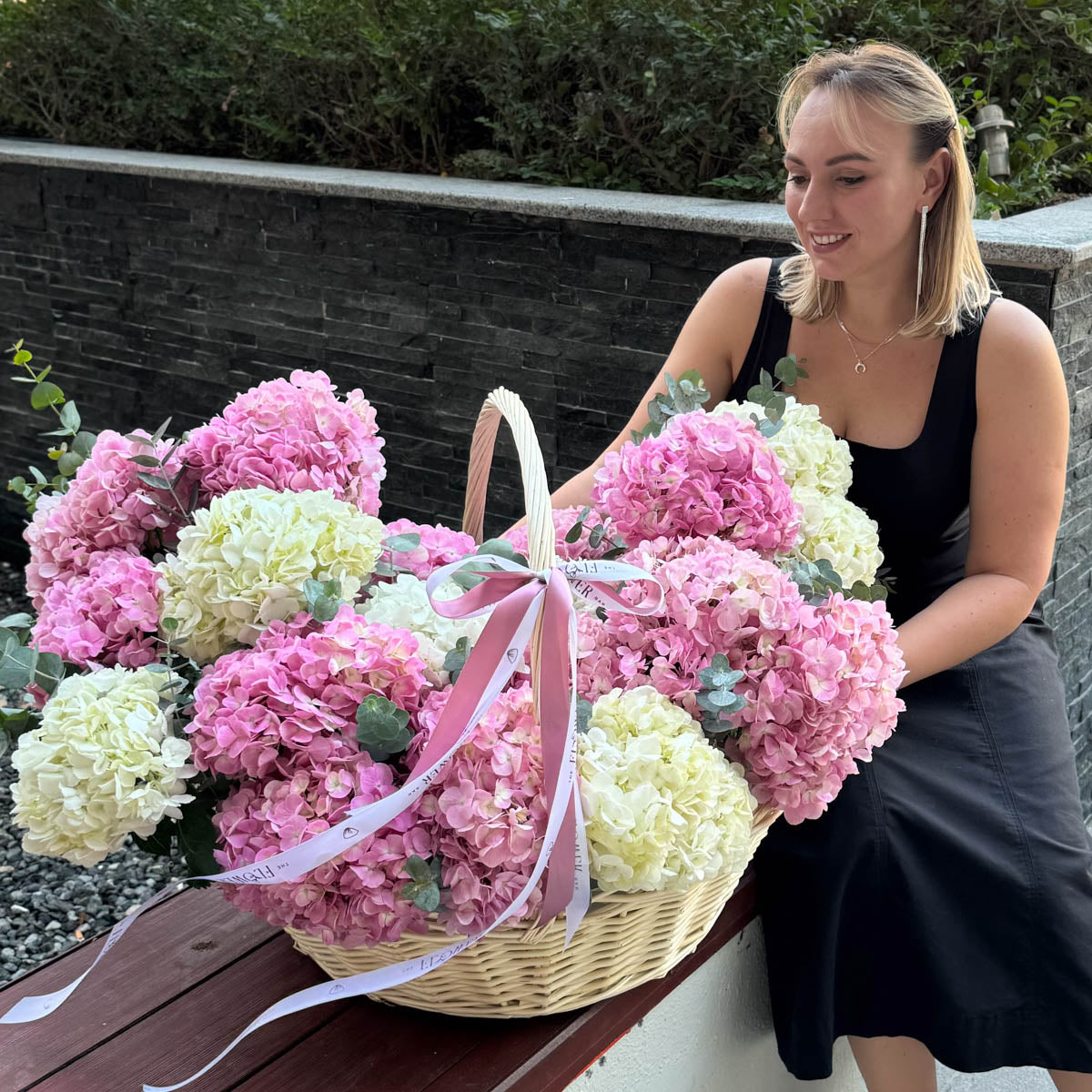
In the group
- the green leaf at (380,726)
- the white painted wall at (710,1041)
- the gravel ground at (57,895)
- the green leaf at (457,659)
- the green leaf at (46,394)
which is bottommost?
the gravel ground at (57,895)

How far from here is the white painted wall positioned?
1471 mm

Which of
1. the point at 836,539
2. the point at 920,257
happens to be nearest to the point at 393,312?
the point at 920,257

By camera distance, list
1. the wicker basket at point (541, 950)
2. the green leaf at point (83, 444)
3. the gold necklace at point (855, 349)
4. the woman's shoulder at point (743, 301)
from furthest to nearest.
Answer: the woman's shoulder at point (743, 301) → the gold necklace at point (855, 349) → the green leaf at point (83, 444) → the wicker basket at point (541, 950)

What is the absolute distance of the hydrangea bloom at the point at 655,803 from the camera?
1.16 meters

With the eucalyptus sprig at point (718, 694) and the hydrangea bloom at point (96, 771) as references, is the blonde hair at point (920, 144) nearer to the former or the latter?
the eucalyptus sprig at point (718, 694)

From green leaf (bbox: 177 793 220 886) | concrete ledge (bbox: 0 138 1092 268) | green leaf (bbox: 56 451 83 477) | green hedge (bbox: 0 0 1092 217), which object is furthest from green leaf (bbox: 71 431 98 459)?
green hedge (bbox: 0 0 1092 217)

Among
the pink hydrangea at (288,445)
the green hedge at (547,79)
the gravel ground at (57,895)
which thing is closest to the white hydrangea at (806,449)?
the pink hydrangea at (288,445)

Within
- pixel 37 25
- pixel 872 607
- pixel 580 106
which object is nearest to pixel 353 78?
pixel 580 106

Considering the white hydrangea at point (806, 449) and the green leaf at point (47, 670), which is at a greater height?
the white hydrangea at point (806, 449)

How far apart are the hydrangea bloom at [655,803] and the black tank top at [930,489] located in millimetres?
1030

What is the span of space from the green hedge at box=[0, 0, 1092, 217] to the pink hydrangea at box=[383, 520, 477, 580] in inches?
77.6

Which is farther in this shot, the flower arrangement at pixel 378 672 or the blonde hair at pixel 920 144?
the blonde hair at pixel 920 144

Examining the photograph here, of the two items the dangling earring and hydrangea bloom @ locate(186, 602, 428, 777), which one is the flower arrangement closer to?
hydrangea bloom @ locate(186, 602, 428, 777)

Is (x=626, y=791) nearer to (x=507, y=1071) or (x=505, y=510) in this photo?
(x=507, y=1071)
